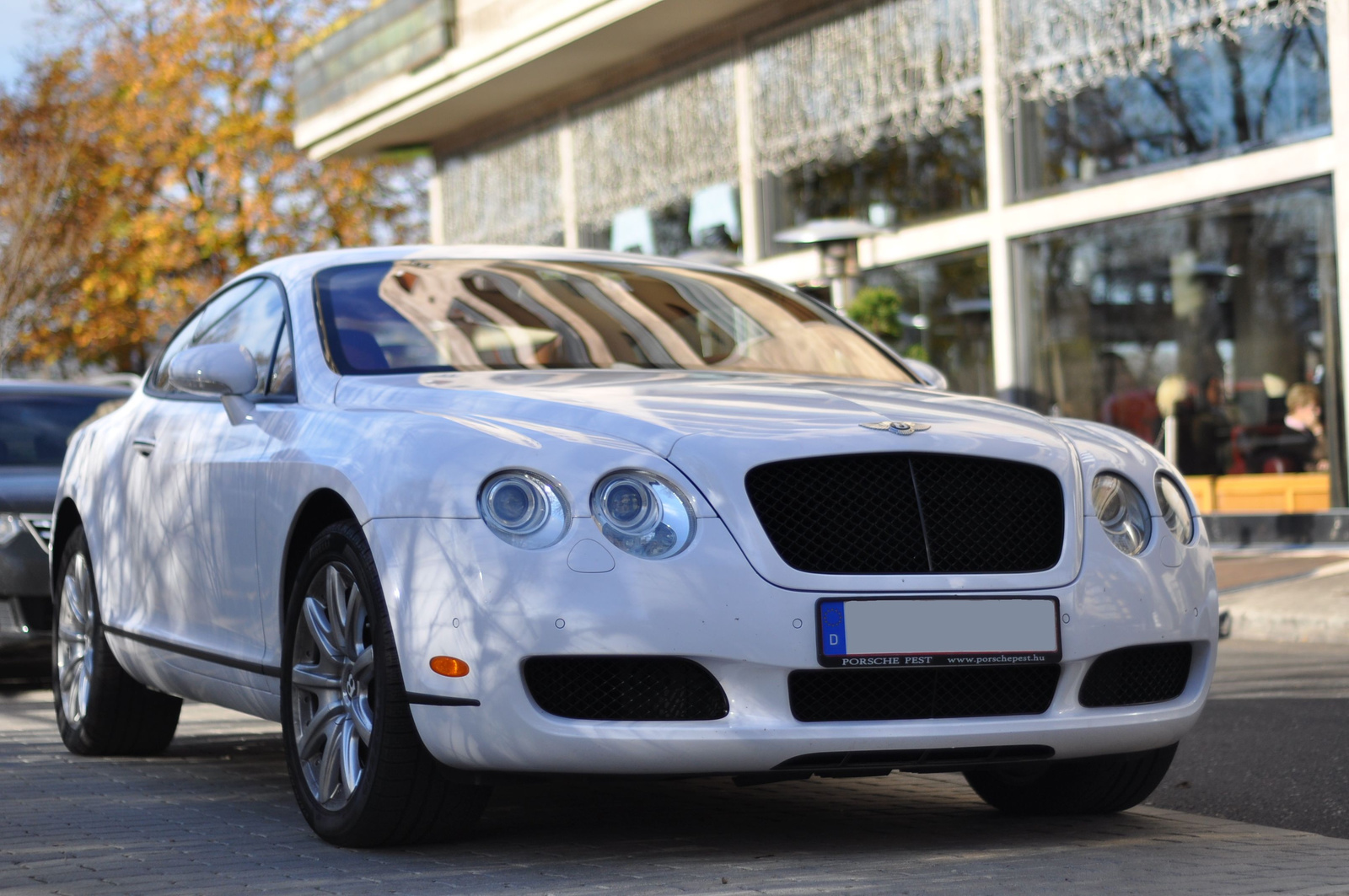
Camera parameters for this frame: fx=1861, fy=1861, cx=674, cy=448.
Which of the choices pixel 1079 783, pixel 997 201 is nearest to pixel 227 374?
pixel 1079 783

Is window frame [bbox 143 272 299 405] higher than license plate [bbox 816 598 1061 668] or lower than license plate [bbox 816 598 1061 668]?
higher

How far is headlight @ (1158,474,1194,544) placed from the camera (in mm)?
4523

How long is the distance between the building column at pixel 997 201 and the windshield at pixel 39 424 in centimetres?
981

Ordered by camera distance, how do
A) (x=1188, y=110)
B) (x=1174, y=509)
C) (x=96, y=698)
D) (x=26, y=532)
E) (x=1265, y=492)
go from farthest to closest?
(x=1188, y=110) → (x=1265, y=492) → (x=26, y=532) → (x=96, y=698) → (x=1174, y=509)

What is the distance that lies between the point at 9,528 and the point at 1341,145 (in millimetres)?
9875

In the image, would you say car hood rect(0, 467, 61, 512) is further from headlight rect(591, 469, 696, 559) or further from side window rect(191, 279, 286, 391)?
headlight rect(591, 469, 696, 559)


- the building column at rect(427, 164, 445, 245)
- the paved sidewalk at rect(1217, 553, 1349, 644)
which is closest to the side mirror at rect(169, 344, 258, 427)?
the paved sidewalk at rect(1217, 553, 1349, 644)

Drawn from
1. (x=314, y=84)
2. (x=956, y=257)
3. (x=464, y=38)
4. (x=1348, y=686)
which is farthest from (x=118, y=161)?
(x=1348, y=686)

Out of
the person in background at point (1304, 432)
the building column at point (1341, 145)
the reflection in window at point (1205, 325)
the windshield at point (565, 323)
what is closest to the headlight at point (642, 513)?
the windshield at point (565, 323)

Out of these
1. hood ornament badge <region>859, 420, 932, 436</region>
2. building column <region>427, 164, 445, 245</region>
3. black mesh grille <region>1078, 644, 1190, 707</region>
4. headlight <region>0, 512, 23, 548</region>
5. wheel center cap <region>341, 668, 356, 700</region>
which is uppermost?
building column <region>427, 164, 445, 245</region>

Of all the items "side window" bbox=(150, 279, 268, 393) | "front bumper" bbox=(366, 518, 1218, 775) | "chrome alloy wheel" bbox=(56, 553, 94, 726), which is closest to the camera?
"front bumper" bbox=(366, 518, 1218, 775)

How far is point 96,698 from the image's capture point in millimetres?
6242

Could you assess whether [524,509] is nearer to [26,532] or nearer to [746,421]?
[746,421]

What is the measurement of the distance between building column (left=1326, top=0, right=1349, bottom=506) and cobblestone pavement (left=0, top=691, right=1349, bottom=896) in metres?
9.25
